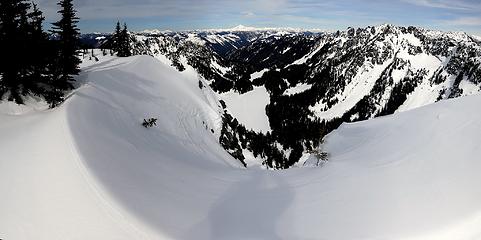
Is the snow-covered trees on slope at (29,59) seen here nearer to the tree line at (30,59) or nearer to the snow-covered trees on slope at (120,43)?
the tree line at (30,59)

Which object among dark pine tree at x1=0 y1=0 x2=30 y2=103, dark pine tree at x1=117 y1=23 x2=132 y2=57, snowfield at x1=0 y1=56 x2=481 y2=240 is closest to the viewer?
snowfield at x1=0 y1=56 x2=481 y2=240

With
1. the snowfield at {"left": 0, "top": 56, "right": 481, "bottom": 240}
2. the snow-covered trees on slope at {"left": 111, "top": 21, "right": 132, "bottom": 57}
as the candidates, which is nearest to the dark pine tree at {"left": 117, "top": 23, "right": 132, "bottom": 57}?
the snow-covered trees on slope at {"left": 111, "top": 21, "right": 132, "bottom": 57}

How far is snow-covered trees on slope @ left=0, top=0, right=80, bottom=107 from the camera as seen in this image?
33.2 meters

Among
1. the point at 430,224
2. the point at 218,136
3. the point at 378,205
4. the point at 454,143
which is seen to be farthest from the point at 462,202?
the point at 218,136

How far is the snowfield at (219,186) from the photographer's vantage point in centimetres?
1855

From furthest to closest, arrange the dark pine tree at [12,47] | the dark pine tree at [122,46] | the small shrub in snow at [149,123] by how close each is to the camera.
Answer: the dark pine tree at [122,46]
the small shrub in snow at [149,123]
the dark pine tree at [12,47]

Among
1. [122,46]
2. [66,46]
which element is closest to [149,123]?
[66,46]

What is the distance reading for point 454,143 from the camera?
24359mm

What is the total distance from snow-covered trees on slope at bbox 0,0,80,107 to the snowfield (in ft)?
9.89

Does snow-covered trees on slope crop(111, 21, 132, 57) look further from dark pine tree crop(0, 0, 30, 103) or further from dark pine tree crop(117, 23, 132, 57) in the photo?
dark pine tree crop(0, 0, 30, 103)

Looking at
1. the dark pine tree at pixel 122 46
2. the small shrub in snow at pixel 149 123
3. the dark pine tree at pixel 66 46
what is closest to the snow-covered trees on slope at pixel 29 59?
the dark pine tree at pixel 66 46

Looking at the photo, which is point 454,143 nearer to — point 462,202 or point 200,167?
point 462,202

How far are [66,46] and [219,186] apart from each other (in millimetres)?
26452

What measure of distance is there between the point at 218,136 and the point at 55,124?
142 feet
